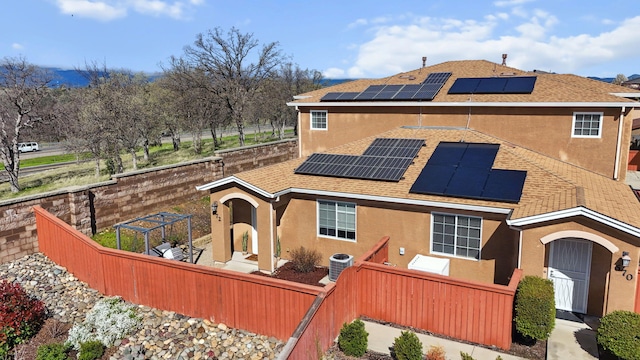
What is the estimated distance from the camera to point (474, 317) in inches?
412

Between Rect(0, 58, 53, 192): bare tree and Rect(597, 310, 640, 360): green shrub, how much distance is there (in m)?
29.7

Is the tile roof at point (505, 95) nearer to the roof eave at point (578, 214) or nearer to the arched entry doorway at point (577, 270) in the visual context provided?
the arched entry doorway at point (577, 270)

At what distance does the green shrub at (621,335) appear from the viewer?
9125 millimetres

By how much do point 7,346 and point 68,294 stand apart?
3.00 meters

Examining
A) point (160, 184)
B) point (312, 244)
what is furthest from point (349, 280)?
point (160, 184)

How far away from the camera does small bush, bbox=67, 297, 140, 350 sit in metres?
10.8

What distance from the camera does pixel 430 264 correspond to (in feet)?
44.3

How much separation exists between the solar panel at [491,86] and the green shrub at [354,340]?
498 inches

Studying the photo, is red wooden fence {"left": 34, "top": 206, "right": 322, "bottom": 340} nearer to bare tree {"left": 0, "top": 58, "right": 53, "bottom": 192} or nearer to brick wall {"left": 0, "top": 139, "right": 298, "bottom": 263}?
brick wall {"left": 0, "top": 139, "right": 298, "bottom": 263}

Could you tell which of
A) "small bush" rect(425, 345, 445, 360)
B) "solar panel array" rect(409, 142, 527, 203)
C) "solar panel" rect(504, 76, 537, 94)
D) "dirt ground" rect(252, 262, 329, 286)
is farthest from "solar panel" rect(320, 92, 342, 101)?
"small bush" rect(425, 345, 445, 360)

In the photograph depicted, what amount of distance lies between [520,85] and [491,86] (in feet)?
3.76

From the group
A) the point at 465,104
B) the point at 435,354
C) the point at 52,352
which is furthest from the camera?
the point at 465,104

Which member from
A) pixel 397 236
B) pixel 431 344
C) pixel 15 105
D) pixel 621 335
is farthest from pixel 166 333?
pixel 15 105

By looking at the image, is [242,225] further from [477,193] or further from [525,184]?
[525,184]
